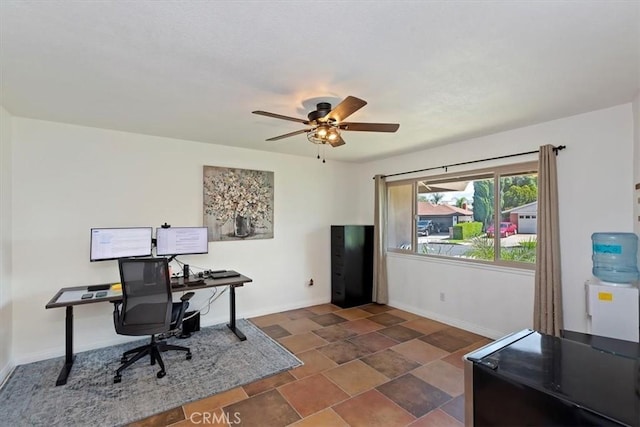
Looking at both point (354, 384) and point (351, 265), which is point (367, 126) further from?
point (351, 265)

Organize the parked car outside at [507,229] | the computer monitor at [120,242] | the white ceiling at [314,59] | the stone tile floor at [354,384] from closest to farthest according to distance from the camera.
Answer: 1. the white ceiling at [314,59]
2. the stone tile floor at [354,384]
3. the computer monitor at [120,242]
4. the parked car outside at [507,229]

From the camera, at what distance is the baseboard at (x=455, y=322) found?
3.71 metres

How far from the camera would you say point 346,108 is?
217 cm

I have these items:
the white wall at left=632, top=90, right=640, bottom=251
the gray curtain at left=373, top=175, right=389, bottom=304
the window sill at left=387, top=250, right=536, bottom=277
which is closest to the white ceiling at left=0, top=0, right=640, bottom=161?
the white wall at left=632, top=90, right=640, bottom=251

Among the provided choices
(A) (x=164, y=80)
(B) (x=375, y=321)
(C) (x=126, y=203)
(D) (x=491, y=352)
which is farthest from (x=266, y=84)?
(B) (x=375, y=321)

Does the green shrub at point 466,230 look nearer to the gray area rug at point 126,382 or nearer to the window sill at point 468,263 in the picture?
the window sill at point 468,263

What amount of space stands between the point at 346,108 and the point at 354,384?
91.9 inches

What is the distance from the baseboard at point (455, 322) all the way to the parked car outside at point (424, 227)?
1166 mm

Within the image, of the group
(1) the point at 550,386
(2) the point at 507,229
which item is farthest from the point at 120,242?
(2) the point at 507,229

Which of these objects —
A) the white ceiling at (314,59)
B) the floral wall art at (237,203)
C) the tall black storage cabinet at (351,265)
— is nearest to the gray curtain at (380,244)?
the tall black storage cabinet at (351,265)

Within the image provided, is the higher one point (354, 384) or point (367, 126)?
point (367, 126)

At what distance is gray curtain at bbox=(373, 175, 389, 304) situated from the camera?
5031 millimetres

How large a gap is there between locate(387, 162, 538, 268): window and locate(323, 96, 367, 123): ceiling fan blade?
2.50 metres

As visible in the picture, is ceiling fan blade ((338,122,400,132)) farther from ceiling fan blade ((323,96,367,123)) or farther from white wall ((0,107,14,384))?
white wall ((0,107,14,384))
